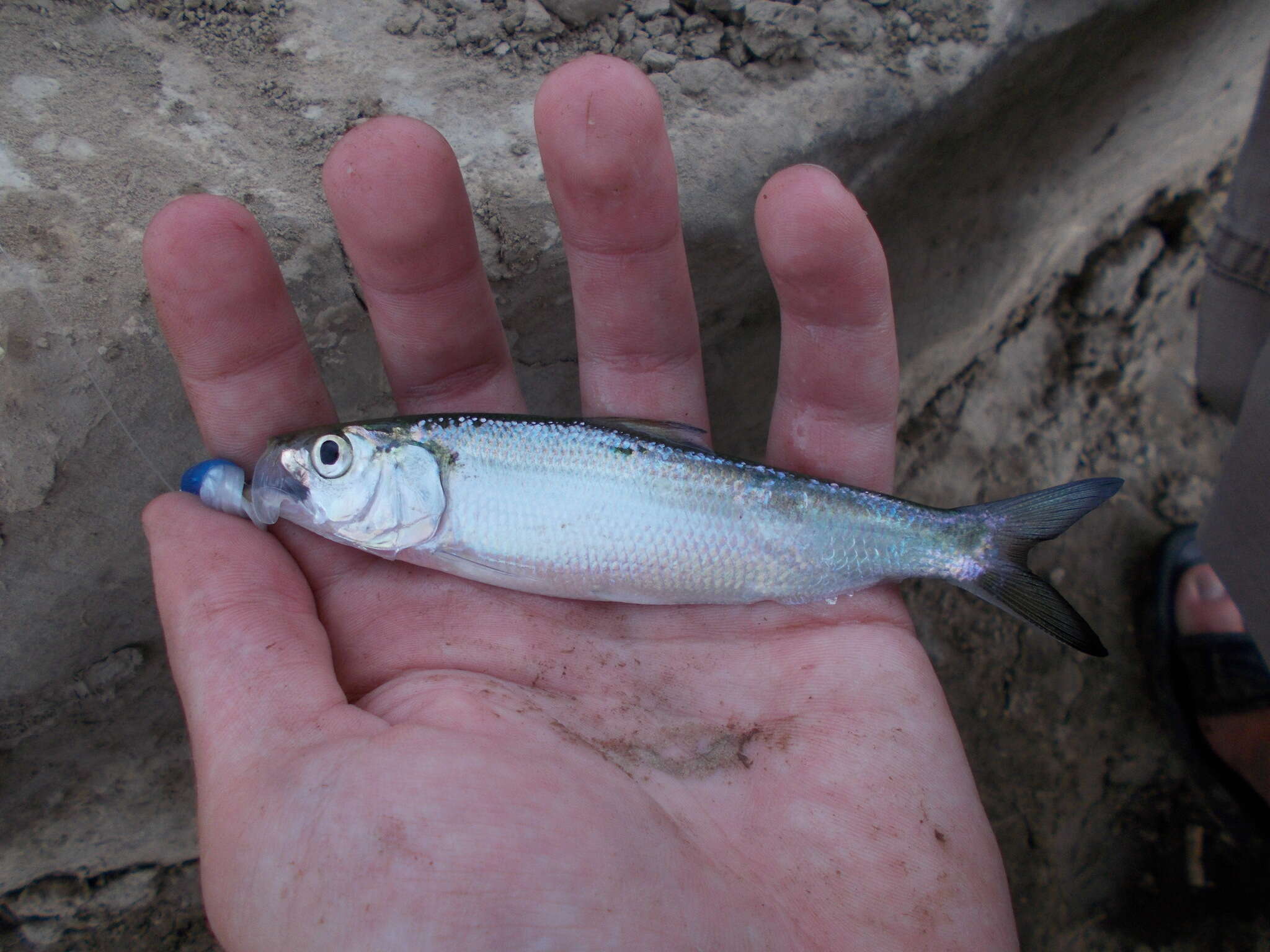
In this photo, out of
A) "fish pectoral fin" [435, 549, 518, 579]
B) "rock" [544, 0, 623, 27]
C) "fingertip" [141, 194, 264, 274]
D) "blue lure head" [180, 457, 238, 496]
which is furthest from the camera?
"rock" [544, 0, 623, 27]

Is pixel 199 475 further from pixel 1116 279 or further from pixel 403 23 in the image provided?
pixel 1116 279

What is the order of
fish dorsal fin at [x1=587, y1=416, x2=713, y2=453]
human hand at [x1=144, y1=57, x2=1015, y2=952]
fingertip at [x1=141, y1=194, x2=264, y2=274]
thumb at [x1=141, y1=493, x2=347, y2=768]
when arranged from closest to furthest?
human hand at [x1=144, y1=57, x2=1015, y2=952] → thumb at [x1=141, y1=493, x2=347, y2=768] → fingertip at [x1=141, y1=194, x2=264, y2=274] → fish dorsal fin at [x1=587, y1=416, x2=713, y2=453]

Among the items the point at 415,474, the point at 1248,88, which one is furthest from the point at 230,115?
the point at 1248,88

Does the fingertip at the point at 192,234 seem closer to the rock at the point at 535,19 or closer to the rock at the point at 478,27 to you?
the rock at the point at 478,27

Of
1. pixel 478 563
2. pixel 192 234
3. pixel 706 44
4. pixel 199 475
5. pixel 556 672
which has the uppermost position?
pixel 706 44

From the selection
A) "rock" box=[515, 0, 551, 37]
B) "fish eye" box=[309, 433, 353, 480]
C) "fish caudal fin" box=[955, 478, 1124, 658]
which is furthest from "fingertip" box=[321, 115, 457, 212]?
"fish caudal fin" box=[955, 478, 1124, 658]

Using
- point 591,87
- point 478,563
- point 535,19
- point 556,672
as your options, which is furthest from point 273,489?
point 535,19

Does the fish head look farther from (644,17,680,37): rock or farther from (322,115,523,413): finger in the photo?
(644,17,680,37): rock
